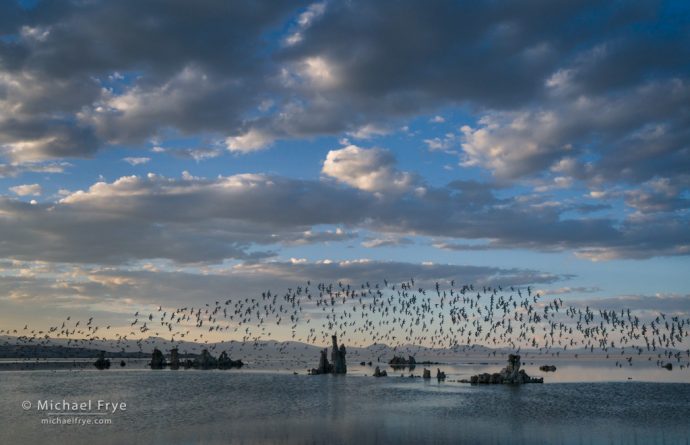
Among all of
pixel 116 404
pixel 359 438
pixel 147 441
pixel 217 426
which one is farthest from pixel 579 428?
pixel 116 404

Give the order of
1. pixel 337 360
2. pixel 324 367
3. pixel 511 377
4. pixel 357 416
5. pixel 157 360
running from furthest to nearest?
pixel 157 360 → pixel 324 367 → pixel 337 360 → pixel 511 377 → pixel 357 416

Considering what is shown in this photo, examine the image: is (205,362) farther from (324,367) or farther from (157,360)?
(324,367)

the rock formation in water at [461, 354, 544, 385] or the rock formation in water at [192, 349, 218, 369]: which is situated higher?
the rock formation in water at [461, 354, 544, 385]

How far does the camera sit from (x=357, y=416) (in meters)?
58.1

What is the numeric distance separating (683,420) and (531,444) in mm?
25102

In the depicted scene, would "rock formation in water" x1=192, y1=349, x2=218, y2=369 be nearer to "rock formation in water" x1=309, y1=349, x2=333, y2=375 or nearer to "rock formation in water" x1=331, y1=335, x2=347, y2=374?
"rock formation in water" x1=309, y1=349, x2=333, y2=375

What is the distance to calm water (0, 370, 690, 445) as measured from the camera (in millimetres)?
44531

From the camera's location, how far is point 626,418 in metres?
59.3

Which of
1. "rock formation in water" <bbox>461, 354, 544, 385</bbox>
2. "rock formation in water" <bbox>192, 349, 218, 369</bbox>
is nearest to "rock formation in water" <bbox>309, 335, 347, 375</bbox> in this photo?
"rock formation in water" <bbox>461, 354, 544, 385</bbox>

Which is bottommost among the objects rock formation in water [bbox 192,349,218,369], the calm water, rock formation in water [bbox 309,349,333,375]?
rock formation in water [bbox 192,349,218,369]

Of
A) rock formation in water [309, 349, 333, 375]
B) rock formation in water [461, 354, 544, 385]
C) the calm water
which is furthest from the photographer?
rock formation in water [309, 349, 333, 375]

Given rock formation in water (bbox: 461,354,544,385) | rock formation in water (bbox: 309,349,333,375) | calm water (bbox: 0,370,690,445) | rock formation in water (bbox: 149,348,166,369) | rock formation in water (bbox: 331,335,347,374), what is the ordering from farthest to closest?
rock formation in water (bbox: 149,348,166,369) → rock formation in water (bbox: 309,349,333,375) → rock formation in water (bbox: 331,335,347,374) → rock formation in water (bbox: 461,354,544,385) → calm water (bbox: 0,370,690,445)

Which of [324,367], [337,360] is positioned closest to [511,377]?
[337,360]

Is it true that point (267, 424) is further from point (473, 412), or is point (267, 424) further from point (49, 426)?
point (473, 412)
